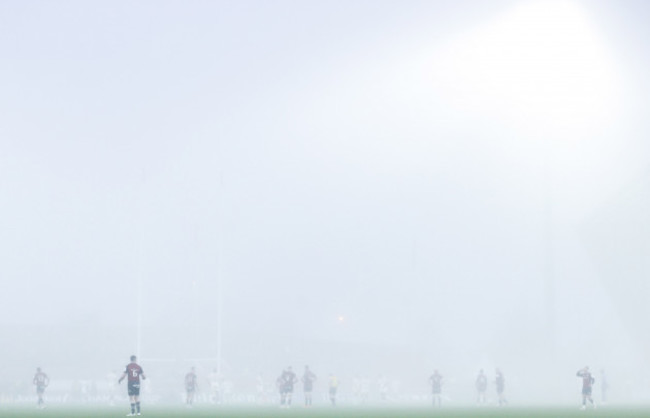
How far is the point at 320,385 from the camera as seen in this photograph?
9038 centimetres

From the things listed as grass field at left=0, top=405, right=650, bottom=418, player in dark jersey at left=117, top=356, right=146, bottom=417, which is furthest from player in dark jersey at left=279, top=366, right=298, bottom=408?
player in dark jersey at left=117, top=356, right=146, bottom=417

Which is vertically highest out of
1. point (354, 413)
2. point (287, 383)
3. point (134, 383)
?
point (287, 383)

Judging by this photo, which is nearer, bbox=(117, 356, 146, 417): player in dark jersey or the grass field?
the grass field

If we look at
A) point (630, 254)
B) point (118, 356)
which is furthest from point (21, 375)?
point (630, 254)

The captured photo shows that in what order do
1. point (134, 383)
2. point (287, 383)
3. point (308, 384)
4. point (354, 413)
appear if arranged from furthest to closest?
point (308, 384)
point (287, 383)
point (354, 413)
point (134, 383)

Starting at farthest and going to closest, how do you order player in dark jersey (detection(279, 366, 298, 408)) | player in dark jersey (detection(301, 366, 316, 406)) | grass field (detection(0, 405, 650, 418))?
player in dark jersey (detection(301, 366, 316, 406))
player in dark jersey (detection(279, 366, 298, 408))
grass field (detection(0, 405, 650, 418))

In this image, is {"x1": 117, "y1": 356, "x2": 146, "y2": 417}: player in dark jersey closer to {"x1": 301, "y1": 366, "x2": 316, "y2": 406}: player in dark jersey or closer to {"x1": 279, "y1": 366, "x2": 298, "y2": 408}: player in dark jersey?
{"x1": 279, "y1": 366, "x2": 298, "y2": 408}: player in dark jersey

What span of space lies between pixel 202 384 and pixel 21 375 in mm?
22687

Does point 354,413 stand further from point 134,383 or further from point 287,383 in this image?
point 287,383

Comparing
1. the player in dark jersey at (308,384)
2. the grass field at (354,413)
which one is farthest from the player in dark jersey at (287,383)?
the grass field at (354,413)

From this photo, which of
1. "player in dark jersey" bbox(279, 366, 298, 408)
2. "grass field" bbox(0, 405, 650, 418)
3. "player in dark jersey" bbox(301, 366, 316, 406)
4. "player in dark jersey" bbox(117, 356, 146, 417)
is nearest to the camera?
"grass field" bbox(0, 405, 650, 418)

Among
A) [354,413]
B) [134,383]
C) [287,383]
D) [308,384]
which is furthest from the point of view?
[308,384]

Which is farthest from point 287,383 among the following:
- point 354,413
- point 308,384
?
point 354,413

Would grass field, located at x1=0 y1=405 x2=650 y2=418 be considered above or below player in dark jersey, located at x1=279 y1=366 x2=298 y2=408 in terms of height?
below
